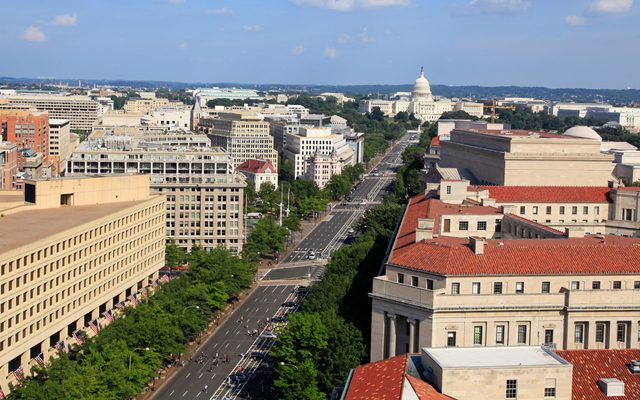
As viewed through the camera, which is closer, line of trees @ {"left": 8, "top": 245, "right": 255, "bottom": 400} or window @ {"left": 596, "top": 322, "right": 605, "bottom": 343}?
line of trees @ {"left": 8, "top": 245, "right": 255, "bottom": 400}

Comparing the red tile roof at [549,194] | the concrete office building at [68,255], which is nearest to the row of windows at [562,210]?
the red tile roof at [549,194]

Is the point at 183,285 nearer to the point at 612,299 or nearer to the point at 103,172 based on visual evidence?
the point at 103,172

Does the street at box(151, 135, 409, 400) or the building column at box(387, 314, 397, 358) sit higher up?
the building column at box(387, 314, 397, 358)

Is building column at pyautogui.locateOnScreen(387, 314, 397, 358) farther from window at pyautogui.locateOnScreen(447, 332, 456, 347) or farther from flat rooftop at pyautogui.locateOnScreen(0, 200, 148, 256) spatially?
flat rooftop at pyautogui.locateOnScreen(0, 200, 148, 256)

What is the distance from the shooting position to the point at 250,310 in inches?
4860

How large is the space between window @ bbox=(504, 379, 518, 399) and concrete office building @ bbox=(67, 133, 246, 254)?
97.9 metres

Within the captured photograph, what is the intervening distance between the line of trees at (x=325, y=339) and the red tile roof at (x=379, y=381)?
822 inches

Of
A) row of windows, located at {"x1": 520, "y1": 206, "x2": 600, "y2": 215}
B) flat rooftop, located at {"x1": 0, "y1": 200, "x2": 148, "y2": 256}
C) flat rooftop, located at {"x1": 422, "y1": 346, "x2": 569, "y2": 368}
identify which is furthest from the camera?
row of windows, located at {"x1": 520, "y1": 206, "x2": 600, "y2": 215}

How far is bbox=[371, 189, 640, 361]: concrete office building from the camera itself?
79812mm

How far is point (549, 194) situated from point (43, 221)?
211ft

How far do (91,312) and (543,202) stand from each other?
58.4m

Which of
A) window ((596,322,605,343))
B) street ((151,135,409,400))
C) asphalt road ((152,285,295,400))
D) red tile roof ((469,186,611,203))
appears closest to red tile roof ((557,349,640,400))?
window ((596,322,605,343))

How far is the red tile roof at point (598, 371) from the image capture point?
5781 cm

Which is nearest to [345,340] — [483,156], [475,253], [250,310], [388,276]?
[388,276]
